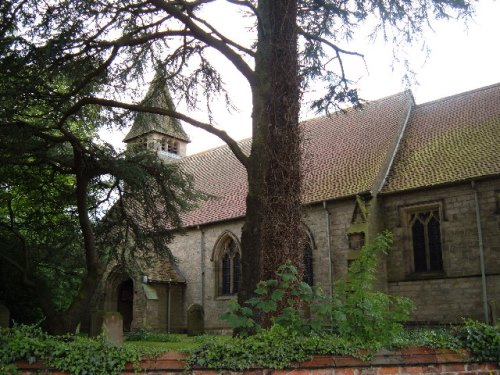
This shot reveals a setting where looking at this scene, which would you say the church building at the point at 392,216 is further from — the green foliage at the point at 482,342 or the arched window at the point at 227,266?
the green foliage at the point at 482,342

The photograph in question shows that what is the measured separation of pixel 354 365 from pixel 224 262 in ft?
66.4

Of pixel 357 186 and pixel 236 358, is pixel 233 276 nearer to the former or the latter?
pixel 357 186

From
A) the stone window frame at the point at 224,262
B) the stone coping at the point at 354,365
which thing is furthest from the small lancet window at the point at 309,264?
the stone coping at the point at 354,365

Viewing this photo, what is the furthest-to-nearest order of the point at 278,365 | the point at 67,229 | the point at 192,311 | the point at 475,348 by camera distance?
the point at 192,311 → the point at 67,229 → the point at 475,348 → the point at 278,365

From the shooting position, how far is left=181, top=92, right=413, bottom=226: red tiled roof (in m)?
20.2

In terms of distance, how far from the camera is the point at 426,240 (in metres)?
19.0

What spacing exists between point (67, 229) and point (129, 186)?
219cm

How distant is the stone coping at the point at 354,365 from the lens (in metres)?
4.47

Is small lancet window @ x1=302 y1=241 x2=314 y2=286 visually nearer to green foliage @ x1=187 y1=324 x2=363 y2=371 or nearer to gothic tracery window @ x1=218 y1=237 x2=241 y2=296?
gothic tracery window @ x1=218 y1=237 x2=241 y2=296

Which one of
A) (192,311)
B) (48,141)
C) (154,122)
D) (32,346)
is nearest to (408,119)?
(192,311)

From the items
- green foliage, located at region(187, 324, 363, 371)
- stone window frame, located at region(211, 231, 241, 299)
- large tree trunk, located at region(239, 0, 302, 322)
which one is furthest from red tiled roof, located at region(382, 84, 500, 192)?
green foliage, located at region(187, 324, 363, 371)

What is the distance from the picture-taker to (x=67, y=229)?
12.9 meters

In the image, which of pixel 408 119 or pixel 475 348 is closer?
pixel 475 348

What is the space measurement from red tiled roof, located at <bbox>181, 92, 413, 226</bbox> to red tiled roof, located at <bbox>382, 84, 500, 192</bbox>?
0.73 m
